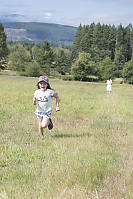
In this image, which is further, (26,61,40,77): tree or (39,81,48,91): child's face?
(26,61,40,77): tree

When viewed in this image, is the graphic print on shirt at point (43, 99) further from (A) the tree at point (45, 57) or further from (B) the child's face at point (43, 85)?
(A) the tree at point (45, 57)

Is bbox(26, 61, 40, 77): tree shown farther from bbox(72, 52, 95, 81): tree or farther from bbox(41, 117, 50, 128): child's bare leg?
bbox(41, 117, 50, 128): child's bare leg

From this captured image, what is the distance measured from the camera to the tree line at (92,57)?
281 feet

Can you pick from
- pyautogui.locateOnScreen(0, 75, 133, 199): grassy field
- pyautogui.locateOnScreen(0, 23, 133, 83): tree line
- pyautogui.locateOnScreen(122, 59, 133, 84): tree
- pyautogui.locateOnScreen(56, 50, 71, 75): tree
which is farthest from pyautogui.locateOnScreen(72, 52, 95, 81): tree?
pyautogui.locateOnScreen(0, 75, 133, 199): grassy field

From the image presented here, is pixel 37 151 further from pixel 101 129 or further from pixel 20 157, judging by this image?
pixel 101 129

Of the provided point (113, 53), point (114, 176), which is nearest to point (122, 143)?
point (114, 176)

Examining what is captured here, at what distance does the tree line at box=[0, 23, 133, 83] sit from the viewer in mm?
85500

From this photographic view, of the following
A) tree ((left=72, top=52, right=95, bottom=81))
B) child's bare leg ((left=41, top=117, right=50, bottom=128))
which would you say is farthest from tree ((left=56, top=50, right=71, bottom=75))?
child's bare leg ((left=41, top=117, right=50, bottom=128))

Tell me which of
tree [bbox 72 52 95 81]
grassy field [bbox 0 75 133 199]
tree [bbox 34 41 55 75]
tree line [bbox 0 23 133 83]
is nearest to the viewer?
grassy field [bbox 0 75 133 199]

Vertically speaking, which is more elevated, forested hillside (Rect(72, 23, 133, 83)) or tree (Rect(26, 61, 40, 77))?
forested hillside (Rect(72, 23, 133, 83))

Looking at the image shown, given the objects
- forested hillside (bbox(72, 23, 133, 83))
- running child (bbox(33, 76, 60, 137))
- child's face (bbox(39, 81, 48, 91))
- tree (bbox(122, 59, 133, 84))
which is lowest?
tree (bbox(122, 59, 133, 84))

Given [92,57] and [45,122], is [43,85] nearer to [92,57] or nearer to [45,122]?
[45,122]

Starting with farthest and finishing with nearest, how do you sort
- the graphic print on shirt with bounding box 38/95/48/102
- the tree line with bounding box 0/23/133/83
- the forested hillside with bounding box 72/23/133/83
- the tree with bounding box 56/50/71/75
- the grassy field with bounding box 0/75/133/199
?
the forested hillside with bounding box 72/23/133/83 → the tree with bounding box 56/50/71/75 → the tree line with bounding box 0/23/133/83 → the graphic print on shirt with bounding box 38/95/48/102 → the grassy field with bounding box 0/75/133/199

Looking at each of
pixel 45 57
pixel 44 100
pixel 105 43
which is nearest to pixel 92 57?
pixel 105 43
